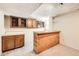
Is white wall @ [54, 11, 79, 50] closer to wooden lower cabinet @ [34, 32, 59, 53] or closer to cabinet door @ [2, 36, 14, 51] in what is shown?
wooden lower cabinet @ [34, 32, 59, 53]

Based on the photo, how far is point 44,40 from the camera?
11.3 feet

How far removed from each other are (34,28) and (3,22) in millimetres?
1429

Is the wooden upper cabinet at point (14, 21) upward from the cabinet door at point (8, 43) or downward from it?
upward

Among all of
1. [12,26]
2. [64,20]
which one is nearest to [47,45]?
[64,20]

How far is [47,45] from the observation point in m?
3.63

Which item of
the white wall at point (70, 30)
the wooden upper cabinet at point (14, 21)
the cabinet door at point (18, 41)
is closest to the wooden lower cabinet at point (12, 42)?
the cabinet door at point (18, 41)

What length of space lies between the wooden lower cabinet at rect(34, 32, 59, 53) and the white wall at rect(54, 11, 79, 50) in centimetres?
30

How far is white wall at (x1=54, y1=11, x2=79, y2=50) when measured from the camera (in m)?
3.40

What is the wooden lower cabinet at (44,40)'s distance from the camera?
3.16 metres

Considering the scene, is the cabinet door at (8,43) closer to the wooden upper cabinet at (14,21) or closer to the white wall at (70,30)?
the wooden upper cabinet at (14,21)

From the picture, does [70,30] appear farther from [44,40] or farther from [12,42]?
[12,42]

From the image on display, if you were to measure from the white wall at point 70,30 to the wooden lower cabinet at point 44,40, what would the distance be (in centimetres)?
30

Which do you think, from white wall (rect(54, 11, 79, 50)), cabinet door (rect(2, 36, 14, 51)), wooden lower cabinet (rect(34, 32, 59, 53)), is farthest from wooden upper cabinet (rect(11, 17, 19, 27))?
white wall (rect(54, 11, 79, 50))

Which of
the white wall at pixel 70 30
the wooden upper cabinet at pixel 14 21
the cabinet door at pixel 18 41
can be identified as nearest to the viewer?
the wooden upper cabinet at pixel 14 21
